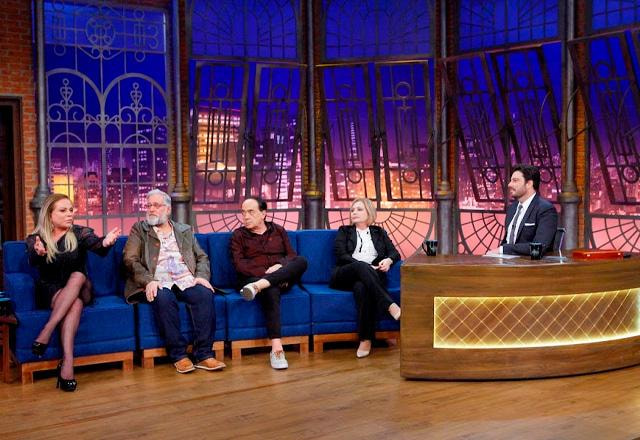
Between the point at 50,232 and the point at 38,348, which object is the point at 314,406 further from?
the point at 50,232

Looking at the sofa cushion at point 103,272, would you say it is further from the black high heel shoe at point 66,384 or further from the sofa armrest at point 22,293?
the black high heel shoe at point 66,384

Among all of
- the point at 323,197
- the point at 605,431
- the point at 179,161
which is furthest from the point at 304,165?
the point at 605,431

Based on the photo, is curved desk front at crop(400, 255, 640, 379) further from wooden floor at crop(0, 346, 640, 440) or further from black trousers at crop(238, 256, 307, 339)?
black trousers at crop(238, 256, 307, 339)

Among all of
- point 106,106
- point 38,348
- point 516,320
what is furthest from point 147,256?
point 106,106

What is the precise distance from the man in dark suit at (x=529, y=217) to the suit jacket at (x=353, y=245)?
86 cm

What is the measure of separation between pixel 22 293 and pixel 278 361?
1.61m

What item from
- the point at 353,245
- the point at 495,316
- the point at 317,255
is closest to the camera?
the point at 495,316

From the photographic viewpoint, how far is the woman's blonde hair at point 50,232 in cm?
479

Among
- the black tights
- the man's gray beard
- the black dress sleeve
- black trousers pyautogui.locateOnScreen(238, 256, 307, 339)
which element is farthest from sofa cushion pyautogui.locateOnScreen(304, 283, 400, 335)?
the black dress sleeve

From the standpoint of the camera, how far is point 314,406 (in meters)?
4.20

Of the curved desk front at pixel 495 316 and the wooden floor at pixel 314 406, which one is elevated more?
the curved desk front at pixel 495 316

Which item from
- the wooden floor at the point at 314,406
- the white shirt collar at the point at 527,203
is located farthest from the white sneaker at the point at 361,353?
the white shirt collar at the point at 527,203

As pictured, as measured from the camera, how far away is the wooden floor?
378 cm

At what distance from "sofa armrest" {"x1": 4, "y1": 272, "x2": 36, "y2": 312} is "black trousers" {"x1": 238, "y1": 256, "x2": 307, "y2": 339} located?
137 cm
